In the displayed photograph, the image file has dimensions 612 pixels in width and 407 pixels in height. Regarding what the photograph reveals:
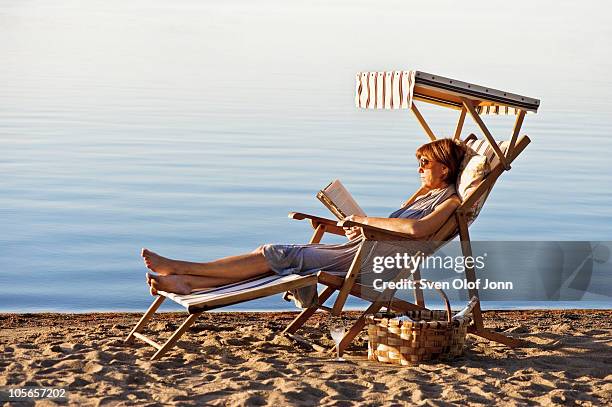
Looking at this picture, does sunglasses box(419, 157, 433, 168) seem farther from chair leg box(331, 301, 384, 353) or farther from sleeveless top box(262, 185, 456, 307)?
chair leg box(331, 301, 384, 353)

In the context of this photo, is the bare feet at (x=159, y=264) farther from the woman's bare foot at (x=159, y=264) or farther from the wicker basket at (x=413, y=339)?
the wicker basket at (x=413, y=339)

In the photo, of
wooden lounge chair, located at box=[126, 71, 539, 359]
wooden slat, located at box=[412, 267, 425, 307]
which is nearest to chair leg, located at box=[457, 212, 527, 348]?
wooden lounge chair, located at box=[126, 71, 539, 359]

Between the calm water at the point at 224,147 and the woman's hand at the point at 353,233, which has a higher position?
the calm water at the point at 224,147

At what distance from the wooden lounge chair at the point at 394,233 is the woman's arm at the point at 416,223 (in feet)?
0.13

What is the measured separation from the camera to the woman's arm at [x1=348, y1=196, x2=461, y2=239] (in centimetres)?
537

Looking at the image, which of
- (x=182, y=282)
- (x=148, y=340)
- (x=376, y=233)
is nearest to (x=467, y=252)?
(x=376, y=233)

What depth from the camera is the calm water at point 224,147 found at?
909cm

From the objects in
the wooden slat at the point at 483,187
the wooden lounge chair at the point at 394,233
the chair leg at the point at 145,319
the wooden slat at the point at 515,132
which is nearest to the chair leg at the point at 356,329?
the wooden lounge chair at the point at 394,233

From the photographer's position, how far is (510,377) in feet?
16.4

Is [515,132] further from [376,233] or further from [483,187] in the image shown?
[376,233]

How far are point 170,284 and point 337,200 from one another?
113 cm

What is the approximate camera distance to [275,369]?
5.03 m

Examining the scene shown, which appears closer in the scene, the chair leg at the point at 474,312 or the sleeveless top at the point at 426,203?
the chair leg at the point at 474,312

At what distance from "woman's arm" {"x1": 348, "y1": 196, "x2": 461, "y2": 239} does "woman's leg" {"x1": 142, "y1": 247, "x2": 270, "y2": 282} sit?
17.8 inches
